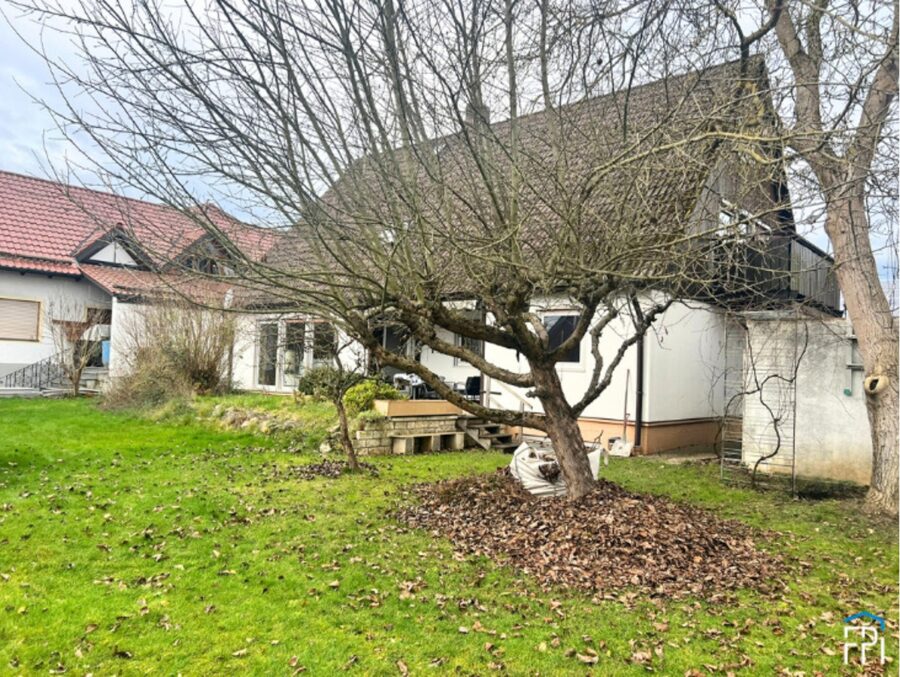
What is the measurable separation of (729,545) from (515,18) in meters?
5.54

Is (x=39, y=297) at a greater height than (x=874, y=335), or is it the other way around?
(x=39, y=297)

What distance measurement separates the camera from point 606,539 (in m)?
5.49

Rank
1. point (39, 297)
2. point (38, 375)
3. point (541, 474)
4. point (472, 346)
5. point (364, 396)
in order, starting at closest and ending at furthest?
point (541, 474) → point (364, 396) → point (472, 346) → point (38, 375) → point (39, 297)

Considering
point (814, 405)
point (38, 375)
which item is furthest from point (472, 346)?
point (38, 375)

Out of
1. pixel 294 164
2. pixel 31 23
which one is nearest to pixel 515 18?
pixel 294 164

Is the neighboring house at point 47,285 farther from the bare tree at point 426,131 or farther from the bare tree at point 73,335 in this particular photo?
the bare tree at point 426,131

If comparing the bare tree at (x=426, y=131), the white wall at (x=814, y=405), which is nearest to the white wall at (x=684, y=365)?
the white wall at (x=814, y=405)

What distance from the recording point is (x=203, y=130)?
4.98 m

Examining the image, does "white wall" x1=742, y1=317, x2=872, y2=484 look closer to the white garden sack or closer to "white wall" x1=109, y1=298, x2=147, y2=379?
the white garden sack

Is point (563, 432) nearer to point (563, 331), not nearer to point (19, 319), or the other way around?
point (563, 331)

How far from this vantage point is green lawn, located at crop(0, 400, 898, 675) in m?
3.70

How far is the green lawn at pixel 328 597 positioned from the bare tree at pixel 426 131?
2.19 metres

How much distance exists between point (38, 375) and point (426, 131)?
65.7 feet

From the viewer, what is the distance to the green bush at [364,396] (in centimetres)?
1166
